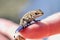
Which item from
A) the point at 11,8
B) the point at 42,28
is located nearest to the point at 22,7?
the point at 11,8

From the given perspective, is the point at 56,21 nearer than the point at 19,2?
Yes

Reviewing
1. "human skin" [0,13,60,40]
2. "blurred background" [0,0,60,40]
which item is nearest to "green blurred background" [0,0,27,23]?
"blurred background" [0,0,60,40]

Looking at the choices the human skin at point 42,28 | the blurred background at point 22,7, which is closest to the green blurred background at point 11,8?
the blurred background at point 22,7

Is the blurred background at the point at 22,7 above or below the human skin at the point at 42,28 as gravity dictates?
above

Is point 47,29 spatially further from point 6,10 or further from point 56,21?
point 6,10

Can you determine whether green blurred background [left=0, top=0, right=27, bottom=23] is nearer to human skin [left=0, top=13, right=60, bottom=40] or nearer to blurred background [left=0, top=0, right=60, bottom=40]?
blurred background [left=0, top=0, right=60, bottom=40]

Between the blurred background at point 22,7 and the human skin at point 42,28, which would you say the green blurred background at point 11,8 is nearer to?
the blurred background at point 22,7

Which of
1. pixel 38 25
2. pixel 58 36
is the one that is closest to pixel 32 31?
pixel 38 25

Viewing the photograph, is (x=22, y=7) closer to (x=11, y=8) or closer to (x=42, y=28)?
(x=11, y=8)
